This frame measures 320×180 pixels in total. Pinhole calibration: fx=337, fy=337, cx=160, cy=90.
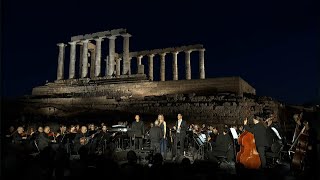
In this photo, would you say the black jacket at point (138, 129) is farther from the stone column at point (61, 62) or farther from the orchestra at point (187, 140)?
the stone column at point (61, 62)

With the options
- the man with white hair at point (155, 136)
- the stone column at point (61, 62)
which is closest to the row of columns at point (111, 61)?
the stone column at point (61, 62)

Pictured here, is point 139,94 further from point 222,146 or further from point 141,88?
point 222,146

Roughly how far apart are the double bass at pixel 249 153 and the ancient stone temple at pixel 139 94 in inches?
714

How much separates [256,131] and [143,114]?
844 inches

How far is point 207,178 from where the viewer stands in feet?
17.2

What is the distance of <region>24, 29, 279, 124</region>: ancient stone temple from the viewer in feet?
97.5

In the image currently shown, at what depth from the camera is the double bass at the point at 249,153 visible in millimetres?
9641

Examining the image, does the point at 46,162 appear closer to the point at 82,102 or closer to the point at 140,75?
the point at 82,102

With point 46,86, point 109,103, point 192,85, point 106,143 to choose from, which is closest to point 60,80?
point 46,86

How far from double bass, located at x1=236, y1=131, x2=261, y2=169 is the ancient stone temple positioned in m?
18.1

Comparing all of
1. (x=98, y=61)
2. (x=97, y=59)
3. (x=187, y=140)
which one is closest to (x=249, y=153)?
(x=187, y=140)

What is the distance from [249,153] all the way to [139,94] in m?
31.5

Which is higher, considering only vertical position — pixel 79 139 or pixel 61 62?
pixel 61 62

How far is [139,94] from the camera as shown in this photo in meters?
40.8
